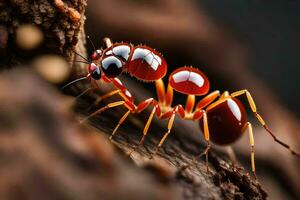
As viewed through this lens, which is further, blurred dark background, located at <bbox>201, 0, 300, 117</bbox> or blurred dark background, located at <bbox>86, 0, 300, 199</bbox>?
blurred dark background, located at <bbox>201, 0, 300, 117</bbox>

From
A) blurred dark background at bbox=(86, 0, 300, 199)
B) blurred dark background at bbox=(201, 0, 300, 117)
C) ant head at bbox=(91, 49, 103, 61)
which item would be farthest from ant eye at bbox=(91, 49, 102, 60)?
blurred dark background at bbox=(201, 0, 300, 117)

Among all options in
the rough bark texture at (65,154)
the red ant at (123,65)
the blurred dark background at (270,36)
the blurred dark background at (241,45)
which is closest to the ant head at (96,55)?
the red ant at (123,65)

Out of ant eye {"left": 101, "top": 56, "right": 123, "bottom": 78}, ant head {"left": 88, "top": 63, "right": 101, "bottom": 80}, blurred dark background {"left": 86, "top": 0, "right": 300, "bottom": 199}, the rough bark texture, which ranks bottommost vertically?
the rough bark texture

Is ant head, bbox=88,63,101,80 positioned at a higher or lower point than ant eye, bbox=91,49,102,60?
lower

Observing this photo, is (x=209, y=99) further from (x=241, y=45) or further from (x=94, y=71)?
(x=241, y=45)

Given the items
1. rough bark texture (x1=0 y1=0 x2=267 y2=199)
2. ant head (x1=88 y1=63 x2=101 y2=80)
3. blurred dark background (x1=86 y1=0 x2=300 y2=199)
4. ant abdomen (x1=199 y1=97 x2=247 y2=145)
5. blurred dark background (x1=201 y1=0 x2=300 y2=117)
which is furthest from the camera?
blurred dark background (x1=201 y1=0 x2=300 y2=117)

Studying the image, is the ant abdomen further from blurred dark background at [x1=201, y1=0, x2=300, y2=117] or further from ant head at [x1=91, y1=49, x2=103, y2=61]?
blurred dark background at [x1=201, y1=0, x2=300, y2=117]

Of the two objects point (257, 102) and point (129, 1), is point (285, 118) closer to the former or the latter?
point (257, 102)

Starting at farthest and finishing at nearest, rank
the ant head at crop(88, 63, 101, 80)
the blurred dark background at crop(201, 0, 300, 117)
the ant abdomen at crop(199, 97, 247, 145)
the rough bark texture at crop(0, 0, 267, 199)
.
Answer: the blurred dark background at crop(201, 0, 300, 117) < the ant abdomen at crop(199, 97, 247, 145) < the ant head at crop(88, 63, 101, 80) < the rough bark texture at crop(0, 0, 267, 199)
